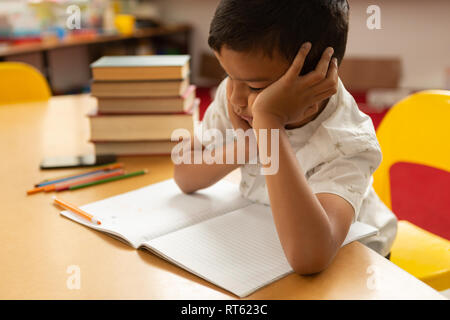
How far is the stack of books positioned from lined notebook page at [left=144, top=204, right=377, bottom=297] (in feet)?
1.28

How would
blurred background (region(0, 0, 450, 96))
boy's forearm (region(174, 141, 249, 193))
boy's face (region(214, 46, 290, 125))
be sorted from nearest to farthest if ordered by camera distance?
boy's face (region(214, 46, 290, 125)), boy's forearm (region(174, 141, 249, 193)), blurred background (region(0, 0, 450, 96))

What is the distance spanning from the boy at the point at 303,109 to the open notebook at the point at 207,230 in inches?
1.7

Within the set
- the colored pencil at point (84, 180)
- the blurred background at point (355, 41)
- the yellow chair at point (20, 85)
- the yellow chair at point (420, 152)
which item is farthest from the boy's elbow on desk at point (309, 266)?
the blurred background at point (355, 41)

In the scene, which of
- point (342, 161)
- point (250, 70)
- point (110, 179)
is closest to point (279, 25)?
point (250, 70)

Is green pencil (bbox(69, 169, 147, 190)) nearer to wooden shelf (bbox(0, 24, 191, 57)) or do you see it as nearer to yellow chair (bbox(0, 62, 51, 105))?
yellow chair (bbox(0, 62, 51, 105))

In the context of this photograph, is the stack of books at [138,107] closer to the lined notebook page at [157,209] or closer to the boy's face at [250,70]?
the lined notebook page at [157,209]

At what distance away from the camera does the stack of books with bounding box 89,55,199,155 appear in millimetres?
1115

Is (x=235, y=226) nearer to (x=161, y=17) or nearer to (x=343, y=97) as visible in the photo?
(x=343, y=97)

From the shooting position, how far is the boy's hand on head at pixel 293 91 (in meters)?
0.71

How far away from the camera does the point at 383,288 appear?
1.95 feet

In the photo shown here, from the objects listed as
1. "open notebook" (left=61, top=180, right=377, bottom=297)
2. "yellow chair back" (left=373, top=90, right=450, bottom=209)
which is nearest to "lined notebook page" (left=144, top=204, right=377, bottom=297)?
"open notebook" (left=61, top=180, right=377, bottom=297)

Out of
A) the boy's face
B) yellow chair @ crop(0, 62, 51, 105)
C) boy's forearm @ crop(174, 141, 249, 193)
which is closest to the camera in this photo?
the boy's face

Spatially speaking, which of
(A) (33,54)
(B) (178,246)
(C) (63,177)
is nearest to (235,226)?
(B) (178,246)
